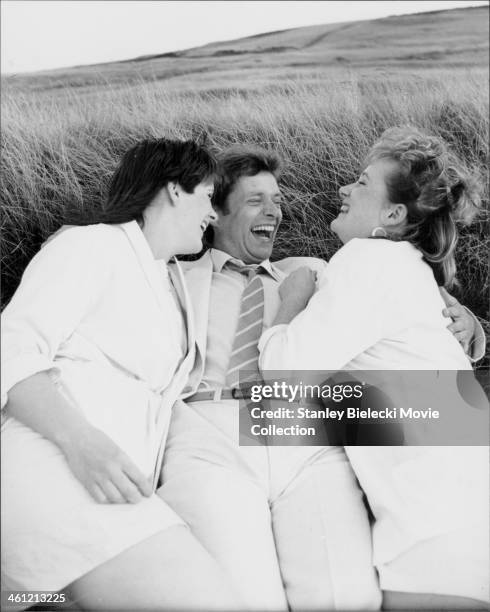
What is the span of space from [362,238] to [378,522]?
77 centimetres

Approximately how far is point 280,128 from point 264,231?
349 millimetres

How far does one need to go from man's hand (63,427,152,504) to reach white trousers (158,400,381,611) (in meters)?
0.21

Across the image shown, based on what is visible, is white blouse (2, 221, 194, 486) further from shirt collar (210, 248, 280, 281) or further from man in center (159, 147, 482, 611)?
shirt collar (210, 248, 280, 281)

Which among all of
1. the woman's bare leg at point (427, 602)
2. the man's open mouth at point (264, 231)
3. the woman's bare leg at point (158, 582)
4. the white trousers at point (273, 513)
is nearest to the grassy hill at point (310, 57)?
the man's open mouth at point (264, 231)

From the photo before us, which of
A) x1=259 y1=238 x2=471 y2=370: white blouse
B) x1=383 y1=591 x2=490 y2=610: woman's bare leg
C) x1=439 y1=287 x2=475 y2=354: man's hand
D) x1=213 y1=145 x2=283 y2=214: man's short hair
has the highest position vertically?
x1=213 y1=145 x2=283 y2=214: man's short hair

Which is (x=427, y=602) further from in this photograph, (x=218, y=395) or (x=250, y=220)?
(x=250, y=220)

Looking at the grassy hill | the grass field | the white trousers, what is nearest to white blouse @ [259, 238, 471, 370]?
the white trousers

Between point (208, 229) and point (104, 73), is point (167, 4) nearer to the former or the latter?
point (104, 73)

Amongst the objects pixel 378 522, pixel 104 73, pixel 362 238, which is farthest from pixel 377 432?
pixel 104 73

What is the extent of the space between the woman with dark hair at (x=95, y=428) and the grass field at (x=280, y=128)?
443mm

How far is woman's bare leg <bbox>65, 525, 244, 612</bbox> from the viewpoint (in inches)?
67.9

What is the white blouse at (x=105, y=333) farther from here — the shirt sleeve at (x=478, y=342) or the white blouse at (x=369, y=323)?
the shirt sleeve at (x=478, y=342)

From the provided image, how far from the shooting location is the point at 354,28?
2611mm

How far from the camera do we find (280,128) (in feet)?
8.57
